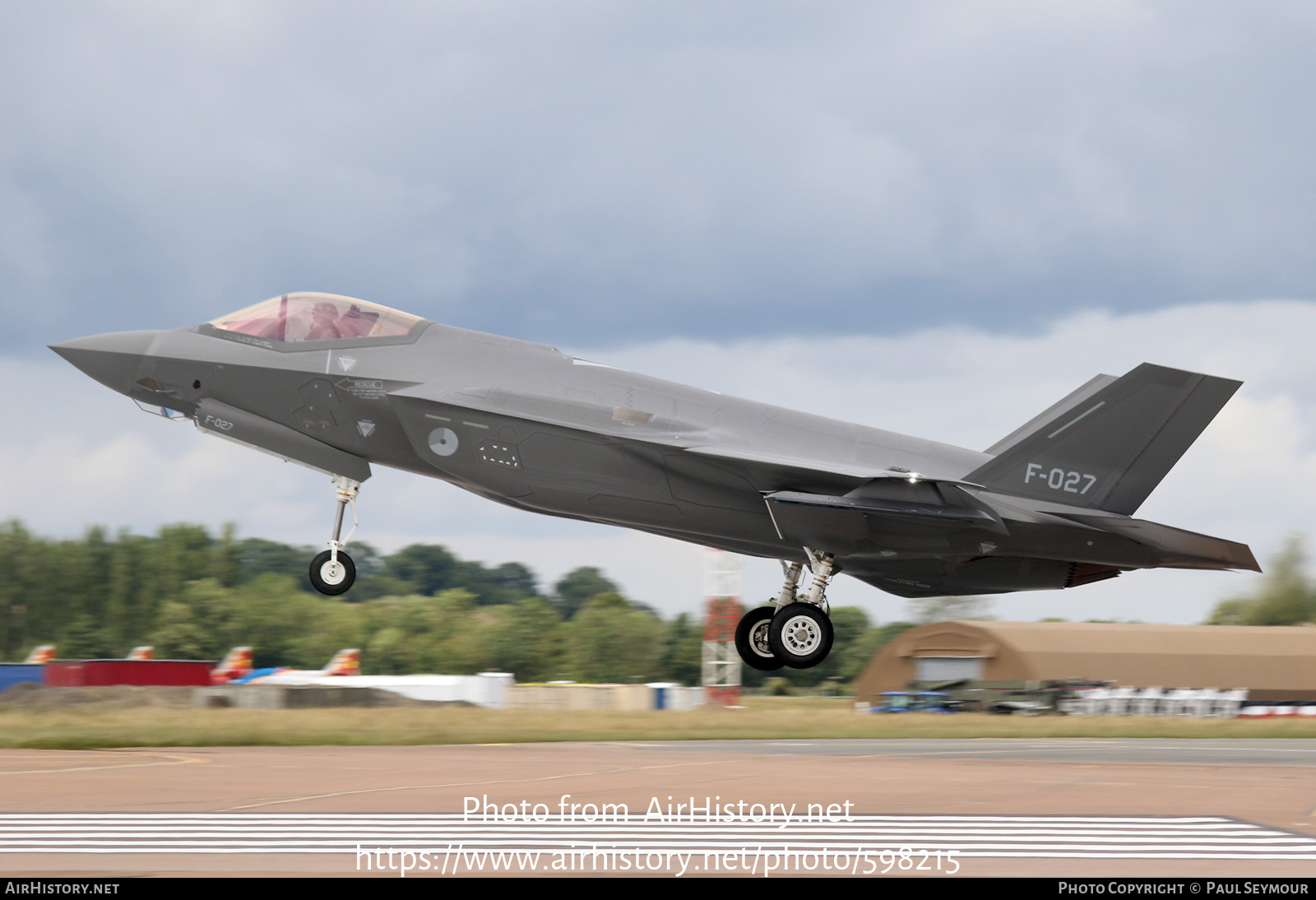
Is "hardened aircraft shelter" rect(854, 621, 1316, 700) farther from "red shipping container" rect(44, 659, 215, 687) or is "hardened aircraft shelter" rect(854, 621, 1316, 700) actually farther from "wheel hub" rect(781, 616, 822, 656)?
"wheel hub" rect(781, 616, 822, 656)

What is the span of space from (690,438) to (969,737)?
22.1m

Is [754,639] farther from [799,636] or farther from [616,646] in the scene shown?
[616,646]

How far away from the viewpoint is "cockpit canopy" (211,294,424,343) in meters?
17.5

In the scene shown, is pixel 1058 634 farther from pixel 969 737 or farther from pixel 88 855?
pixel 88 855

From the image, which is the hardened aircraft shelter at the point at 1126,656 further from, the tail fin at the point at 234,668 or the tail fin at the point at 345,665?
the tail fin at the point at 234,668

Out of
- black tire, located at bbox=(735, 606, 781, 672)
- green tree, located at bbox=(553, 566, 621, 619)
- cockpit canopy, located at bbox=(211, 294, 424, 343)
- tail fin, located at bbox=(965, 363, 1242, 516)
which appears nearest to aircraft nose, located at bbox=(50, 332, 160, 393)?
cockpit canopy, located at bbox=(211, 294, 424, 343)

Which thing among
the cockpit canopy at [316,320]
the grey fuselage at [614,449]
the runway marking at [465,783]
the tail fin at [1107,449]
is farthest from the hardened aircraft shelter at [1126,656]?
the cockpit canopy at [316,320]

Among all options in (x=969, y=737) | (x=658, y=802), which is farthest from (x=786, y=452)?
(x=969, y=737)

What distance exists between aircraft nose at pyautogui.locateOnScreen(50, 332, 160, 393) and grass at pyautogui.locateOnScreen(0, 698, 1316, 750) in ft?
57.3

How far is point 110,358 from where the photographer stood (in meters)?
17.4

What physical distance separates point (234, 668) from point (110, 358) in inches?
2067

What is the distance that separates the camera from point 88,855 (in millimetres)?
12594

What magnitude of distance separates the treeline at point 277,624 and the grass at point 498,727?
42.6 metres
